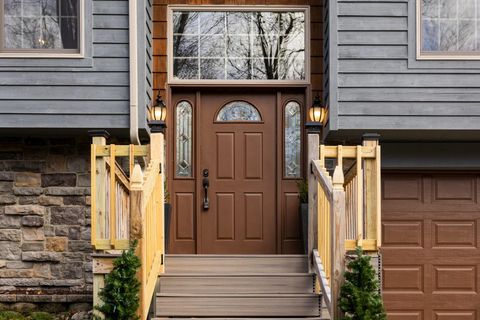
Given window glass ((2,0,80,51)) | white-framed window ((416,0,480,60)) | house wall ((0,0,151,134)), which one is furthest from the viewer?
white-framed window ((416,0,480,60))

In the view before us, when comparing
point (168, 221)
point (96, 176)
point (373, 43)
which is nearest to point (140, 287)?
point (96, 176)

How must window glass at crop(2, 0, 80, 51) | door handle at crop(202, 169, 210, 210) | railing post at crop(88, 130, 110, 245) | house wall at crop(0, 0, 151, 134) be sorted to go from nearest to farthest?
railing post at crop(88, 130, 110, 245)
house wall at crop(0, 0, 151, 134)
window glass at crop(2, 0, 80, 51)
door handle at crop(202, 169, 210, 210)

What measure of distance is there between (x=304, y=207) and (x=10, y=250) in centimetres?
302

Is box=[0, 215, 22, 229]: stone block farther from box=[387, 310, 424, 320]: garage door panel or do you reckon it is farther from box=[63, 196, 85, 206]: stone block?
box=[387, 310, 424, 320]: garage door panel

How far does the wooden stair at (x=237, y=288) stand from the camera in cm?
585

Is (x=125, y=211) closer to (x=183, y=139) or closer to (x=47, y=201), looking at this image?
(x=47, y=201)

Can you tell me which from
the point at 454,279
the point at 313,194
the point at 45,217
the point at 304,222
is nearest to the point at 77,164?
the point at 45,217

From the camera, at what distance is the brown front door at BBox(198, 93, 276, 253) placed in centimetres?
779

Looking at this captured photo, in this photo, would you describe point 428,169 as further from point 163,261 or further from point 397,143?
point 163,261

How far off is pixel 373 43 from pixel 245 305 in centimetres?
286

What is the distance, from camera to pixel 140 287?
490cm

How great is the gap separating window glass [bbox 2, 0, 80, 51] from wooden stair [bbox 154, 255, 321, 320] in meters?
2.37

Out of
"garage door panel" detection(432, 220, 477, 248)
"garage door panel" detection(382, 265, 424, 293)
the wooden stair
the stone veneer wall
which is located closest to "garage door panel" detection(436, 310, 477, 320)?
"garage door panel" detection(382, 265, 424, 293)

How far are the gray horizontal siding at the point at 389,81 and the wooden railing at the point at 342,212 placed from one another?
123 cm
